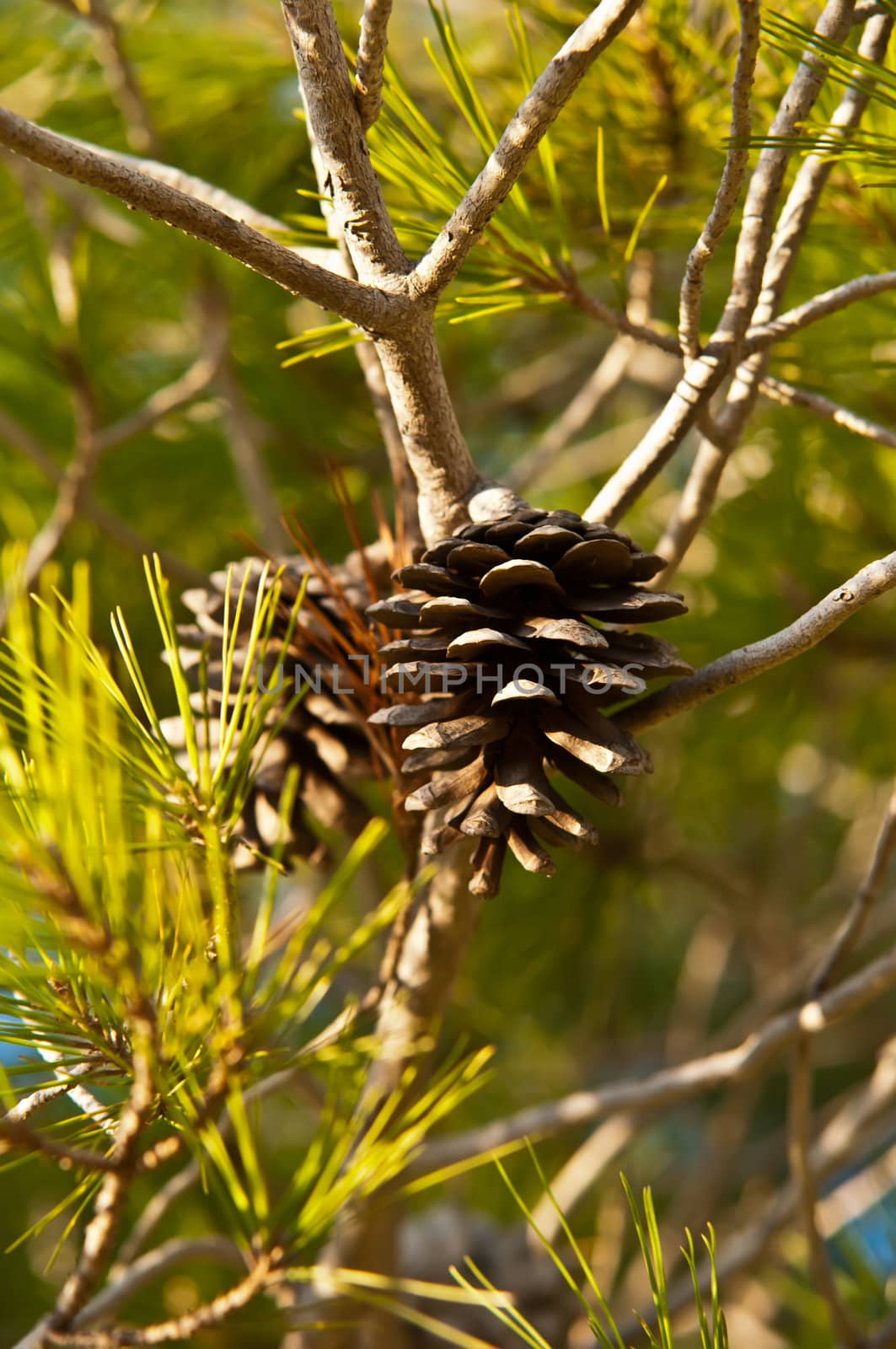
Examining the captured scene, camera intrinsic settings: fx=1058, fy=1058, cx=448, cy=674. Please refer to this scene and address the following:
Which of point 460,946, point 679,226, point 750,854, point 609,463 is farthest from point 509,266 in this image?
point 750,854

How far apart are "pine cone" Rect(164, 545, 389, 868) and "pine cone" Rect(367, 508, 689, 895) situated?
76 millimetres

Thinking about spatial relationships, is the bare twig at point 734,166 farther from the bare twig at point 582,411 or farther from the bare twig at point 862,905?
the bare twig at point 582,411

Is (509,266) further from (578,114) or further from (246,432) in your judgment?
(246,432)

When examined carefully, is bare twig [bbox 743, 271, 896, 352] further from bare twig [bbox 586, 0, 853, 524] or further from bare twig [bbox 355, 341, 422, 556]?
bare twig [bbox 355, 341, 422, 556]

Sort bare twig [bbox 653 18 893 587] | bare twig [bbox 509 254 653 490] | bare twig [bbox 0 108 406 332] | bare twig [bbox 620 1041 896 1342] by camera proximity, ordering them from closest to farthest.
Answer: bare twig [bbox 0 108 406 332]
bare twig [bbox 653 18 893 587]
bare twig [bbox 620 1041 896 1342]
bare twig [bbox 509 254 653 490]

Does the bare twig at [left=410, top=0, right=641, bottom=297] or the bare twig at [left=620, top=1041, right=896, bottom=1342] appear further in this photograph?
the bare twig at [left=620, top=1041, right=896, bottom=1342]

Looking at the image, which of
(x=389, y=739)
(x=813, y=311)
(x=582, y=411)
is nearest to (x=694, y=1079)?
(x=389, y=739)

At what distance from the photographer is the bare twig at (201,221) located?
1.00ft

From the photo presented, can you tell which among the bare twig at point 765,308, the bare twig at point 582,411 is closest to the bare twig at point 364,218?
the bare twig at point 765,308

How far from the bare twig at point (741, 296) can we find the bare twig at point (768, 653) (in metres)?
0.09

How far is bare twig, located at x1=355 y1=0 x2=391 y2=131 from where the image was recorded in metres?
0.38

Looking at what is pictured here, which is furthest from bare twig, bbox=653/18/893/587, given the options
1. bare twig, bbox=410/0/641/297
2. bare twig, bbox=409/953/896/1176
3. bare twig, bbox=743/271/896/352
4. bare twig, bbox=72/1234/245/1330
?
bare twig, bbox=72/1234/245/1330

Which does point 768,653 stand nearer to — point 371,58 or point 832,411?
point 832,411

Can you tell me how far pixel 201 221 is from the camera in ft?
1.08
